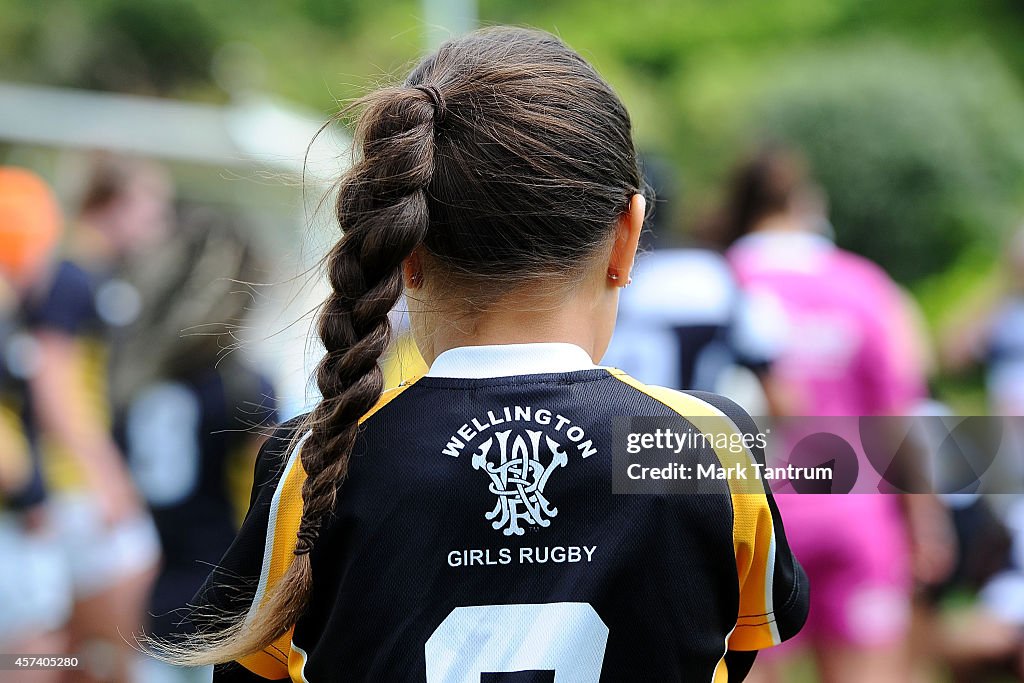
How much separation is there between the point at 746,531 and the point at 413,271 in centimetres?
58

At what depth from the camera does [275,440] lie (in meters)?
1.47

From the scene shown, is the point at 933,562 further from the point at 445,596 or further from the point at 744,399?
the point at 445,596

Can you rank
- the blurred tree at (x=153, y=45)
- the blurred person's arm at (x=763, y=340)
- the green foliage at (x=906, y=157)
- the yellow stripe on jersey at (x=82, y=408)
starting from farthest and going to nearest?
the blurred tree at (x=153, y=45)
the green foliage at (x=906, y=157)
the yellow stripe on jersey at (x=82, y=408)
the blurred person's arm at (x=763, y=340)

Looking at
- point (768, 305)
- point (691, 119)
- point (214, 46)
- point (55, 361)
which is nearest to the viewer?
point (768, 305)

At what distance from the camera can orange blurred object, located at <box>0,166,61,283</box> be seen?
443 centimetres

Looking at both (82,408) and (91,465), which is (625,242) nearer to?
(91,465)

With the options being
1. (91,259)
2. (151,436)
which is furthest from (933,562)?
(91,259)

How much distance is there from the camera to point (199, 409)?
378 cm

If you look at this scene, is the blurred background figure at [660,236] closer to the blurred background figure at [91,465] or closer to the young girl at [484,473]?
the blurred background figure at [91,465]

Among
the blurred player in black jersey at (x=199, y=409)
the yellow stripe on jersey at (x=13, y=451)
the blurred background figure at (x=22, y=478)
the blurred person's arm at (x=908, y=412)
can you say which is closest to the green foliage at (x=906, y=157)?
Answer: the blurred person's arm at (x=908, y=412)

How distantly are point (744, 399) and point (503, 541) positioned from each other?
2673mm

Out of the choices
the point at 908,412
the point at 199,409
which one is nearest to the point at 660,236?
the point at 908,412

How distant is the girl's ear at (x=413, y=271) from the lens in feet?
4.76

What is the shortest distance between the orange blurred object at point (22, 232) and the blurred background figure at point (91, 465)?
0.31ft
